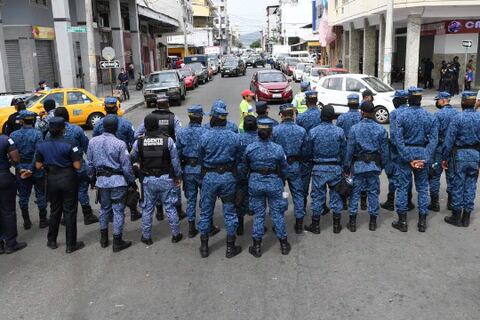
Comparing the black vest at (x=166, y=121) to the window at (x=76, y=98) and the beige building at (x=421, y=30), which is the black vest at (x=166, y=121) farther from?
the beige building at (x=421, y=30)

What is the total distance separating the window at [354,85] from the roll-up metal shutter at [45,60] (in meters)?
16.6

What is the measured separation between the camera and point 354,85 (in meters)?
16.0

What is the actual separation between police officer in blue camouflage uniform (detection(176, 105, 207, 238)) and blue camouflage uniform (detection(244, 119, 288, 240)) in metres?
1.03

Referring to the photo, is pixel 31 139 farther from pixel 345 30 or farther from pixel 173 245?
pixel 345 30

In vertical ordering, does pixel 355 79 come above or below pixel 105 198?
above

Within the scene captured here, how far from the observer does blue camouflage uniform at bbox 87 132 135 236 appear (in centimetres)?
605

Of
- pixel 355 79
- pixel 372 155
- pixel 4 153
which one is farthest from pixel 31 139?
pixel 355 79

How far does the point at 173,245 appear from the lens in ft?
20.9

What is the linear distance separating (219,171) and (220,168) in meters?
0.04

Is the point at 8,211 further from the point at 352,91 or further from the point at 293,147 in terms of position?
the point at 352,91

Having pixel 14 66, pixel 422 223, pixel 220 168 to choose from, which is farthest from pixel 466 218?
pixel 14 66

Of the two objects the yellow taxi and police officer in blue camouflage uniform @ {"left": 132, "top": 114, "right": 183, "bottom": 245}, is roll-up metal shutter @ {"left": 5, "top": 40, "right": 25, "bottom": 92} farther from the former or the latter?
police officer in blue camouflage uniform @ {"left": 132, "top": 114, "right": 183, "bottom": 245}

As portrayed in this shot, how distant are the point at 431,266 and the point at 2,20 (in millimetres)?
23273

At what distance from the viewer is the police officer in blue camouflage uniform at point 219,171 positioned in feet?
18.9
